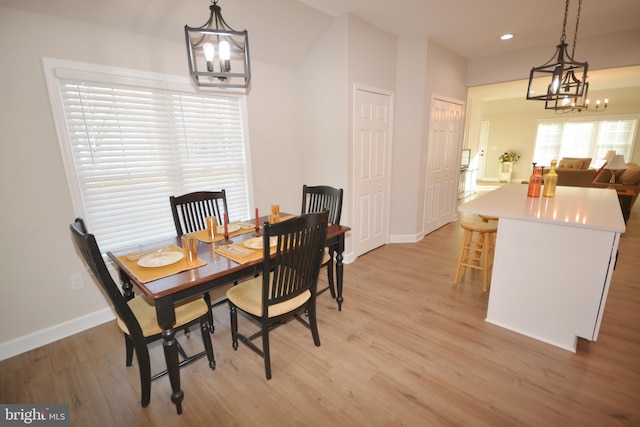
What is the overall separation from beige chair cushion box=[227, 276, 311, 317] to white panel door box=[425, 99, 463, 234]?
10.2 feet

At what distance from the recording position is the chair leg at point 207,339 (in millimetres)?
1800

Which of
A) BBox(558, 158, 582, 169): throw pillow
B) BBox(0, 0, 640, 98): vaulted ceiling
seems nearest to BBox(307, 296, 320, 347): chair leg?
BBox(0, 0, 640, 98): vaulted ceiling

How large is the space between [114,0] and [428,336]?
3.40 m

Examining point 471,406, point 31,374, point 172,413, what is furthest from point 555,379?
point 31,374

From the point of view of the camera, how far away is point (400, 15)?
304 centimetres

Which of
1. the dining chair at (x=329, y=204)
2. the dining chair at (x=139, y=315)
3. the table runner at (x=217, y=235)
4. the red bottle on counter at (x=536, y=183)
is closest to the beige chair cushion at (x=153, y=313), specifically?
the dining chair at (x=139, y=315)

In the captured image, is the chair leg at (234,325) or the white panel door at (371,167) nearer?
the chair leg at (234,325)

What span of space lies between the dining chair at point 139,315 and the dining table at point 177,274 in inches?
4.3

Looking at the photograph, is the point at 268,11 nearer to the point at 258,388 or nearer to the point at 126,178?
the point at 126,178

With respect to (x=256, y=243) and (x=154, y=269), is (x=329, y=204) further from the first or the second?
(x=154, y=269)

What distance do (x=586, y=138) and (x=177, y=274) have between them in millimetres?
11344

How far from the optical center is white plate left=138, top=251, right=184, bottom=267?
1.67 metres

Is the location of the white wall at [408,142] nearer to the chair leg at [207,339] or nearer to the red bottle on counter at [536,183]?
the red bottle on counter at [536,183]

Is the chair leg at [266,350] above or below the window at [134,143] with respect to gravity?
below
